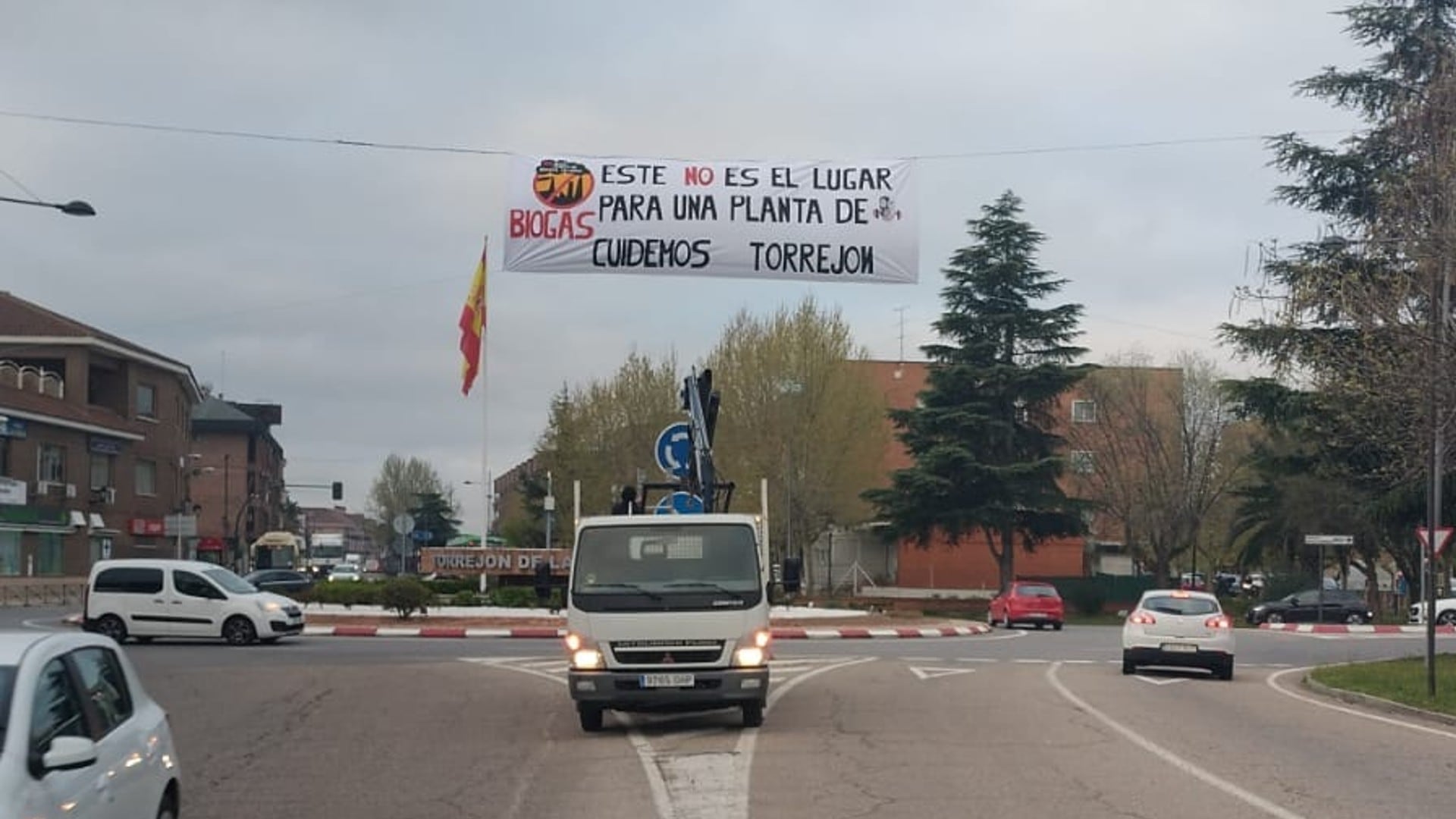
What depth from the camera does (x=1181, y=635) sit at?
25859 mm

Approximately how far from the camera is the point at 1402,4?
3438 cm

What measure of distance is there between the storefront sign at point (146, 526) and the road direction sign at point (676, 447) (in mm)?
53797

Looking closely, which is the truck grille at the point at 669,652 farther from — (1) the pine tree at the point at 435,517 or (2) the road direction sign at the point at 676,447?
(1) the pine tree at the point at 435,517

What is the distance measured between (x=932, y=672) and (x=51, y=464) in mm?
48000

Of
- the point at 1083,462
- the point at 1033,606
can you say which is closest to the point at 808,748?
the point at 1033,606

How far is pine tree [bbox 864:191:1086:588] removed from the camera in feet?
189

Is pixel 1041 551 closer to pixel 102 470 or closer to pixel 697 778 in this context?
pixel 102 470

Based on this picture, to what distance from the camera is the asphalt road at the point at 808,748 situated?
11.8 m

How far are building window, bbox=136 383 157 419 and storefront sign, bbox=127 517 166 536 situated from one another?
4.74 meters

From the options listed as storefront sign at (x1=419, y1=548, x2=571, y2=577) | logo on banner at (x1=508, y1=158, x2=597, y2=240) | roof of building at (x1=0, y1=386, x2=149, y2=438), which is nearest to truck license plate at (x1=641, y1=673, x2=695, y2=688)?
logo on banner at (x1=508, y1=158, x2=597, y2=240)

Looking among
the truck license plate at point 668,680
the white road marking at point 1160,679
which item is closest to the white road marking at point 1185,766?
the white road marking at point 1160,679

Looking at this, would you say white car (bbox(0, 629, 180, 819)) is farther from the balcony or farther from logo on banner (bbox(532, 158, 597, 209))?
the balcony

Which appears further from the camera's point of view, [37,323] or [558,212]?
[37,323]

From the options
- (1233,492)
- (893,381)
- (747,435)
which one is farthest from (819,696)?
(893,381)
